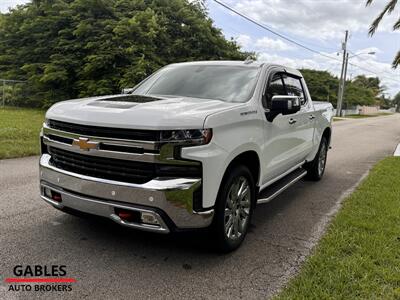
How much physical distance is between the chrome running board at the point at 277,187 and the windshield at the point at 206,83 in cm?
115

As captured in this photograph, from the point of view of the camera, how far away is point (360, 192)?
607cm

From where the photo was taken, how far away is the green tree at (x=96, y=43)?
754 inches

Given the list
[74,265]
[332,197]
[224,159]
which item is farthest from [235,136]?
[332,197]

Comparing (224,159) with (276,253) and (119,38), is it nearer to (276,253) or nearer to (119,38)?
(276,253)

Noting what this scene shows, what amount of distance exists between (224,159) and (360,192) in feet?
12.3

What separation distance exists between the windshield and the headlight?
1104mm

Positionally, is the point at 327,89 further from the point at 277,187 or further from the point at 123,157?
the point at 123,157

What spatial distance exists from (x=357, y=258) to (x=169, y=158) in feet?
6.81

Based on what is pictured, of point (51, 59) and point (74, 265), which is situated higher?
point (51, 59)

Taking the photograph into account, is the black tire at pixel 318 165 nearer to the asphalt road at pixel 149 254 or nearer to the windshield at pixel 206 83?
the asphalt road at pixel 149 254

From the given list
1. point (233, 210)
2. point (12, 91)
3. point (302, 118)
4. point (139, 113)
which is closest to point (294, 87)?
point (302, 118)

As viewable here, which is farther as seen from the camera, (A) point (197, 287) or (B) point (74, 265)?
(B) point (74, 265)

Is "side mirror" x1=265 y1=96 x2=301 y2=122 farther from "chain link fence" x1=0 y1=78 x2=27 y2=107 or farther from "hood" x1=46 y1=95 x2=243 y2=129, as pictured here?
"chain link fence" x1=0 y1=78 x2=27 y2=107

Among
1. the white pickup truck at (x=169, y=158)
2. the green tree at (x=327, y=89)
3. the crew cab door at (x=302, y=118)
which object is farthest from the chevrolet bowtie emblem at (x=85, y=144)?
the green tree at (x=327, y=89)
